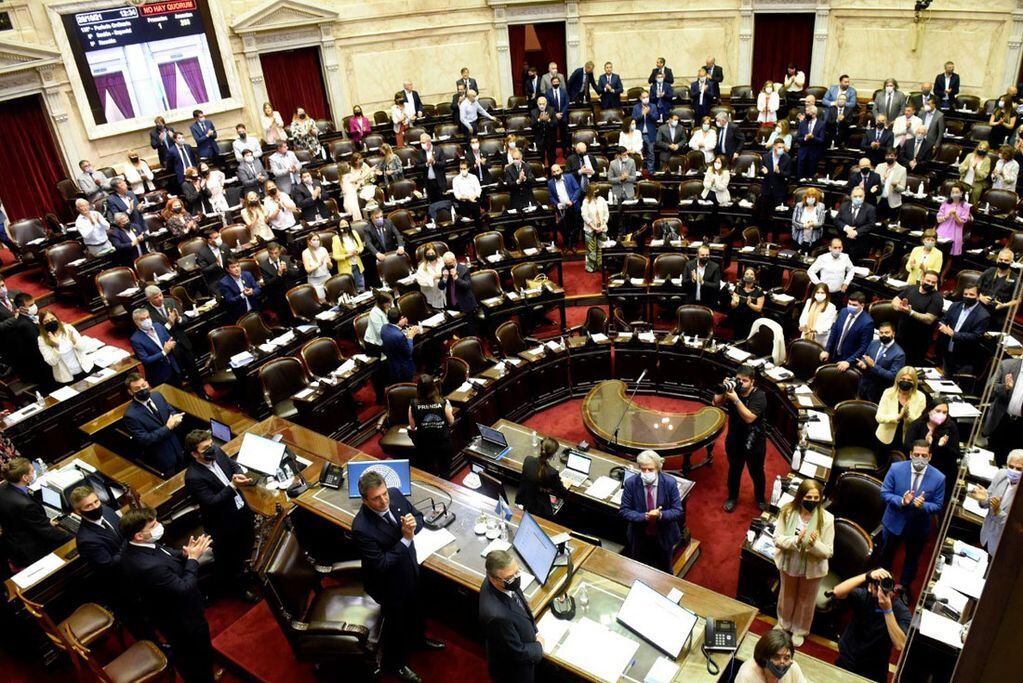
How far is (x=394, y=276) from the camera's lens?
12.0 meters

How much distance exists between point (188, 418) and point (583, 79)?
534 inches

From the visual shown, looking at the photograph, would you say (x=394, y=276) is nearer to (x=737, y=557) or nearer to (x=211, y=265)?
(x=211, y=265)

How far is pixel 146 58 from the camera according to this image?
15.8 meters

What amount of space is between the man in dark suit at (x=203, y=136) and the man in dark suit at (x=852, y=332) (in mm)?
13179

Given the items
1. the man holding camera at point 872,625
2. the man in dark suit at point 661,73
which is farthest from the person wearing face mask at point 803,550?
the man in dark suit at point 661,73

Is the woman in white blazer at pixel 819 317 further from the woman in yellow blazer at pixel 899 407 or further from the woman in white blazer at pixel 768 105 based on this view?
the woman in white blazer at pixel 768 105

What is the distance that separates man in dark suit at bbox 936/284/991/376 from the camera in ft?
28.0

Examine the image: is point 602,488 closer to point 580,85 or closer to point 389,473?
point 389,473

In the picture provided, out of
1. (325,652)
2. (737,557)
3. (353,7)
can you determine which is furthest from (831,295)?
(353,7)

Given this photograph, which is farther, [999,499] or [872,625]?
[999,499]

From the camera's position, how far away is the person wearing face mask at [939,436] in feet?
21.9

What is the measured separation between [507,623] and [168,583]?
8.33 feet

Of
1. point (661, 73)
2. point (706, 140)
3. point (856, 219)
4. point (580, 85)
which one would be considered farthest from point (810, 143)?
point (580, 85)

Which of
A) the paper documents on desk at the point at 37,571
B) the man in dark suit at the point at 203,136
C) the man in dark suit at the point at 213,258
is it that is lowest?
the paper documents on desk at the point at 37,571
